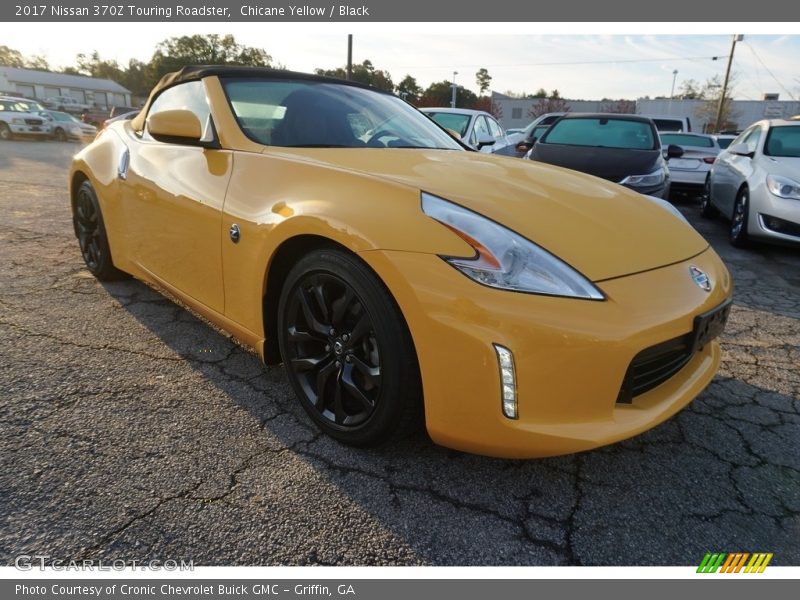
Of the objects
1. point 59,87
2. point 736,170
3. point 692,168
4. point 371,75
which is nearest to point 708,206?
point 736,170

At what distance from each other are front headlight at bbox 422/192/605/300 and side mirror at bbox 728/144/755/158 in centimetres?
579

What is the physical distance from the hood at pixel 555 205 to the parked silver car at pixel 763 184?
12.2 ft

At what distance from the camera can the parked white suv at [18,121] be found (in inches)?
787

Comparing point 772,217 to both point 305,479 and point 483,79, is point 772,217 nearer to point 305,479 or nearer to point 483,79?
point 305,479

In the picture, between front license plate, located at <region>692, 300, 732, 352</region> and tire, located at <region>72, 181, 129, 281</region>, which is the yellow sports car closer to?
front license plate, located at <region>692, 300, 732, 352</region>

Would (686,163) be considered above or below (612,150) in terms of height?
below

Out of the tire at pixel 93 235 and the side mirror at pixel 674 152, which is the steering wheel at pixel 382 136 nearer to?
the tire at pixel 93 235

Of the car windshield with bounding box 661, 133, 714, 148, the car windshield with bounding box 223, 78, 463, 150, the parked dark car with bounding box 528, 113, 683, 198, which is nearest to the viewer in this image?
the car windshield with bounding box 223, 78, 463, 150

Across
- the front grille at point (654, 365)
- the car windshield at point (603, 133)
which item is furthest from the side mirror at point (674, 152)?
the front grille at point (654, 365)

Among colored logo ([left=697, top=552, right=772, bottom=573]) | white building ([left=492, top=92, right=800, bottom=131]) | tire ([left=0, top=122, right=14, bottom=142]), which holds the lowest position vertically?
colored logo ([left=697, top=552, right=772, bottom=573])

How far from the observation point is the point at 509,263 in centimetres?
164

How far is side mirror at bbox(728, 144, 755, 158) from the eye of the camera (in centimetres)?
609

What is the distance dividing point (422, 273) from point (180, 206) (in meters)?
1.45

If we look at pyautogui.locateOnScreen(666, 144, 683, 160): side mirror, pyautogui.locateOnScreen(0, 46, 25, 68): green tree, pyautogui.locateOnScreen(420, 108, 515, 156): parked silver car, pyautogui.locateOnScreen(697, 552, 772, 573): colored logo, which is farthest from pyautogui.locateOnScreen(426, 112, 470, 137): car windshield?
pyautogui.locateOnScreen(0, 46, 25, 68): green tree
